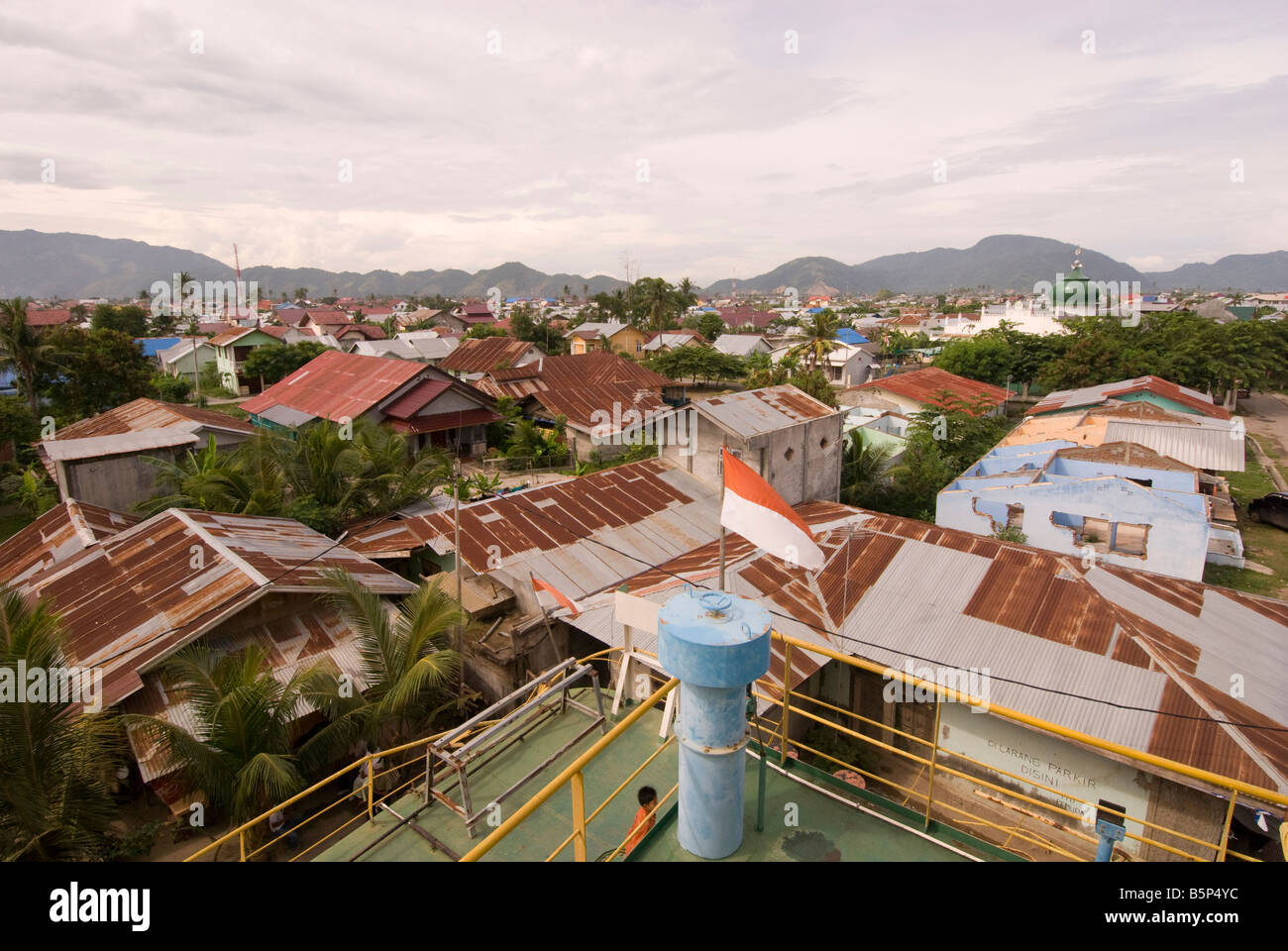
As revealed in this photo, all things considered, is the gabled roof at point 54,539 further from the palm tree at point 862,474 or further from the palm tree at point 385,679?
the palm tree at point 862,474

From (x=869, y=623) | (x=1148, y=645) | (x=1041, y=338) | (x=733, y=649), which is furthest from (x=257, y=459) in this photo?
(x=1041, y=338)

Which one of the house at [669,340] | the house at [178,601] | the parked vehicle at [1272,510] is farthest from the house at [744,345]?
the house at [178,601]

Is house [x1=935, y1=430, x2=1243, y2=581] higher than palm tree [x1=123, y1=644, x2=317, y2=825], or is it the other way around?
house [x1=935, y1=430, x2=1243, y2=581]

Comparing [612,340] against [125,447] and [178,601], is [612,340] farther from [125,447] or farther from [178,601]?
Answer: [178,601]

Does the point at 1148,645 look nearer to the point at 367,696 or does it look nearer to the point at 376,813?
the point at 376,813

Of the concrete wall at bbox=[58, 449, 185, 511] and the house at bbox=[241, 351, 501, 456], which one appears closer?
the concrete wall at bbox=[58, 449, 185, 511]

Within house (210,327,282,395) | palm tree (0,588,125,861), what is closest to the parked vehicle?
palm tree (0,588,125,861)

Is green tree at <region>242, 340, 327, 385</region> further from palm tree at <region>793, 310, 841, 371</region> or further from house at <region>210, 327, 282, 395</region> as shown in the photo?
palm tree at <region>793, 310, 841, 371</region>
